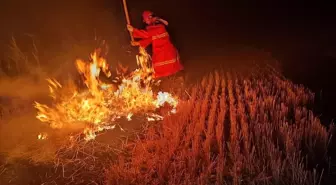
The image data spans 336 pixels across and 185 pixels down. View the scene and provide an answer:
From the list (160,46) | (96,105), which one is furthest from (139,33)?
(96,105)

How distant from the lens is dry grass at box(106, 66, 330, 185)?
3.76m

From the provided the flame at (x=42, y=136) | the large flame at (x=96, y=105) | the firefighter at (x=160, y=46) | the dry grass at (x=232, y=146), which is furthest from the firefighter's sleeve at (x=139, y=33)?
the flame at (x=42, y=136)

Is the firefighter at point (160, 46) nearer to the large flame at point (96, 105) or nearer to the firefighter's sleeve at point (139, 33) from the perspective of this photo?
the firefighter's sleeve at point (139, 33)

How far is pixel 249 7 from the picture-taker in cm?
1224

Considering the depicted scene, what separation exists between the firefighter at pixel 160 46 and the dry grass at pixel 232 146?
4.93 feet

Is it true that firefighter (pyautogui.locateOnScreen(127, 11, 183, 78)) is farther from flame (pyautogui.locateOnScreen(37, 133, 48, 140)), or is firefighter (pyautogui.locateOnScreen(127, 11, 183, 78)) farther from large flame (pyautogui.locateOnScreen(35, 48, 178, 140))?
flame (pyautogui.locateOnScreen(37, 133, 48, 140))

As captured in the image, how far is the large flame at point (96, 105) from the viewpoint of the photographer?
5.47 m

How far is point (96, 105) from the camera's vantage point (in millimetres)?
5648

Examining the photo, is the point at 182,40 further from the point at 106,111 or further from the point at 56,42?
the point at 106,111

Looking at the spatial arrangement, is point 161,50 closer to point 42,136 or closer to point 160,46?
point 160,46

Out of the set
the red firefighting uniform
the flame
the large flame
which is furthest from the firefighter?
the flame

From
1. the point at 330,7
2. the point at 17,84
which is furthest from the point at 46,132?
the point at 330,7

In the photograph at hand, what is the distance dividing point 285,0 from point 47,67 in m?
9.15

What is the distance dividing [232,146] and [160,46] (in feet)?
11.3
